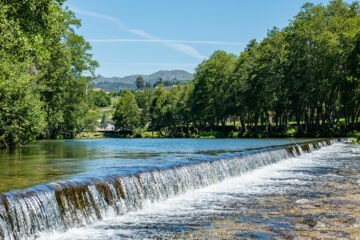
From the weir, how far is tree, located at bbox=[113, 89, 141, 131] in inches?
3947

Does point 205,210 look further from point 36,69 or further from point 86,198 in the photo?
point 36,69

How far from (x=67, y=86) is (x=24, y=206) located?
4200cm

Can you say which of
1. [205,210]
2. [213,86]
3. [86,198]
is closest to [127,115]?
[213,86]

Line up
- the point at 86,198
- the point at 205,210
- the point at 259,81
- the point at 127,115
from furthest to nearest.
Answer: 1. the point at 127,115
2. the point at 259,81
3. the point at 205,210
4. the point at 86,198

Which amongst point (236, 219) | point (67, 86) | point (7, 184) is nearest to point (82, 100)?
point (67, 86)

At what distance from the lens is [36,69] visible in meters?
48.5

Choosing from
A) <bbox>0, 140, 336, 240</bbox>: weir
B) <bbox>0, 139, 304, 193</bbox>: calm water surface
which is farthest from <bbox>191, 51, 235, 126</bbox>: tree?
<bbox>0, 140, 336, 240</bbox>: weir

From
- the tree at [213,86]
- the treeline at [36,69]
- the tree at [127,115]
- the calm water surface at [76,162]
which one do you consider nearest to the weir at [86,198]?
the calm water surface at [76,162]

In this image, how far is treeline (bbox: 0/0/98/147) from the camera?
19.9 metres

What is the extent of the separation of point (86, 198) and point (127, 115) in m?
107

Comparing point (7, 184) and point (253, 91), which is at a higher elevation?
point (253, 91)

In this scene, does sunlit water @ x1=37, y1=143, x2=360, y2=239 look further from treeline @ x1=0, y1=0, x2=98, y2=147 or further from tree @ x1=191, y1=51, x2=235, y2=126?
tree @ x1=191, y1=51, x2=235, y2=126

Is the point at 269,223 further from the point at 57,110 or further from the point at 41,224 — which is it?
the point at 57,110

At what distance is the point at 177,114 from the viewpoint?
299 ft
